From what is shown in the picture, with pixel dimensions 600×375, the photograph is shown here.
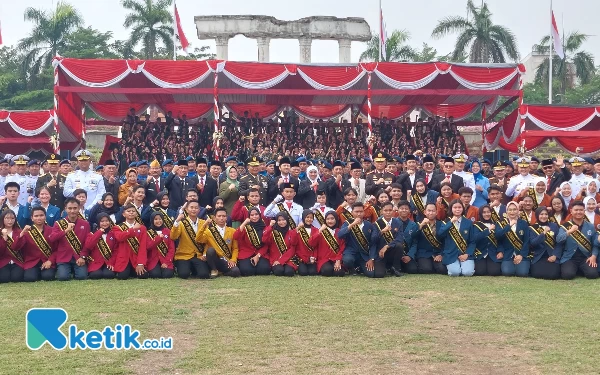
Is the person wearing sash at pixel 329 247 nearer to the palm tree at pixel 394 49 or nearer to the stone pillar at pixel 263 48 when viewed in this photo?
the stone pillar at pixel 263 48

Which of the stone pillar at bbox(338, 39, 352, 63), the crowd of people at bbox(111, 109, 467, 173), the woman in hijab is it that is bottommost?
the woman in hijab

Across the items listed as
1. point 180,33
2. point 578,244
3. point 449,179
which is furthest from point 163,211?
point 180,33

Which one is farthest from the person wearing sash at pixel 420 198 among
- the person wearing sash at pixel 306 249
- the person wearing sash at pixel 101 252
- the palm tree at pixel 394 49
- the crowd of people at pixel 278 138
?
the palm tree at pixel 394 49

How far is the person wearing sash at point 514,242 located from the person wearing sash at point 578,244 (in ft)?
1.30

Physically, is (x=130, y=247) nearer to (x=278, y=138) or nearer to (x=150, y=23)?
(x=278, y=138)

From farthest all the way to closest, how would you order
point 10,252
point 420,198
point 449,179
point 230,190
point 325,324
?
point 449,179, point 230,190, point 420,198, point 10,252, point 325,324

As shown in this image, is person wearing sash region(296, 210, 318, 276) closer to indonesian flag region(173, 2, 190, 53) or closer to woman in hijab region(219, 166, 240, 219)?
woman in hijab region(219, 166, 240, 219)

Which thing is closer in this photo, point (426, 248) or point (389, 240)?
point (389, 240)

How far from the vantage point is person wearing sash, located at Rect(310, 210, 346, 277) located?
29.4 ft

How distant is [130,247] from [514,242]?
4653mm

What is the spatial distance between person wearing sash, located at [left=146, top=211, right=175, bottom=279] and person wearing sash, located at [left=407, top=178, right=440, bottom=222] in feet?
10.4

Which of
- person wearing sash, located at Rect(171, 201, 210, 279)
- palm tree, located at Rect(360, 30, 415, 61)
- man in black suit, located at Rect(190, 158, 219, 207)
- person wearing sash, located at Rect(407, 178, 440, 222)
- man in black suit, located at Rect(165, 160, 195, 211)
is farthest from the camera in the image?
palm tree, located at Rect(360, 30, 415, 61)

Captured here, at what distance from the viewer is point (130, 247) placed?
888cm

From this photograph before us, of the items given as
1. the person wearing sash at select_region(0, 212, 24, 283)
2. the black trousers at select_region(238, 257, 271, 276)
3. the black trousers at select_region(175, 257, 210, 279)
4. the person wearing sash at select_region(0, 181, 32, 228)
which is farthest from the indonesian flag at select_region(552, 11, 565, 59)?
the person wearing sash at select_region(0, 212, 24, 283)
